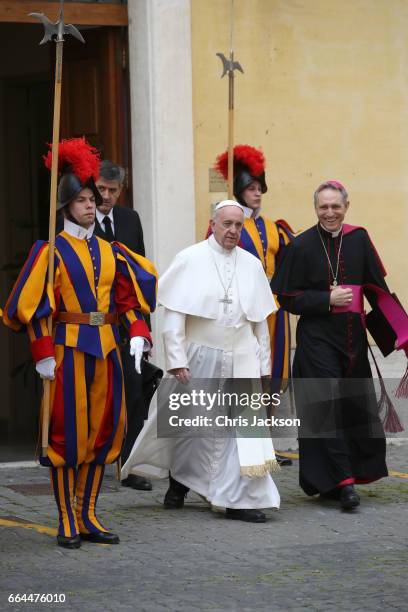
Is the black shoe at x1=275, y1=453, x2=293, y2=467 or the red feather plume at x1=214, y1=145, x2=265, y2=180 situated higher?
the red feather plume at x1=214, y1=145, x2=265, y2=180

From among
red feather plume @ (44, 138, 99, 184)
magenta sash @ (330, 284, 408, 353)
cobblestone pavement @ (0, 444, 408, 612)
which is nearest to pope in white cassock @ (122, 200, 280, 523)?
cobblestone pavement @ (0, 444, 408, 612)

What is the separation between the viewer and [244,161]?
31.5 ft

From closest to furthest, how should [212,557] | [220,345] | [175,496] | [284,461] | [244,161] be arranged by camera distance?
1. [212,557]
2. [220,345]
3. [175,496]
4. [244,161]
5. [284,461]

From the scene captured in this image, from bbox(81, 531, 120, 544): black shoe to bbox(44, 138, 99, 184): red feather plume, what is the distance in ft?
5.74

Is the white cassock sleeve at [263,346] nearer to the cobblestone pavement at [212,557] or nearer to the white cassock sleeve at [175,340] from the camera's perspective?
the white cassock sleeve at [175,340]

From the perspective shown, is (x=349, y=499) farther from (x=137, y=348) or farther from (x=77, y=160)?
(x=77, y=160)

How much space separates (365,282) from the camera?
8.72 m

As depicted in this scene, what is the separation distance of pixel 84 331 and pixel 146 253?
10.2ft

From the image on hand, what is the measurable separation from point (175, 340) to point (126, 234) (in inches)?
57.9

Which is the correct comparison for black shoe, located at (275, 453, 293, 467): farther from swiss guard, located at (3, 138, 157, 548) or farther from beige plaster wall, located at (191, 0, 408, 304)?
swiss guard, located at (3, 138, 157, 548)

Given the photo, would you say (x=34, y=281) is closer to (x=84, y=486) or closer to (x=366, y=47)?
(x=84, y=486)

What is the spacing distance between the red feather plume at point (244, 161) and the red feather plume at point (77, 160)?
7.18 ft

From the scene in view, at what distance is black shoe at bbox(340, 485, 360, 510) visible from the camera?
8.20 m

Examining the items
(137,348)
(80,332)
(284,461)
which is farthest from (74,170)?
(284,461)
